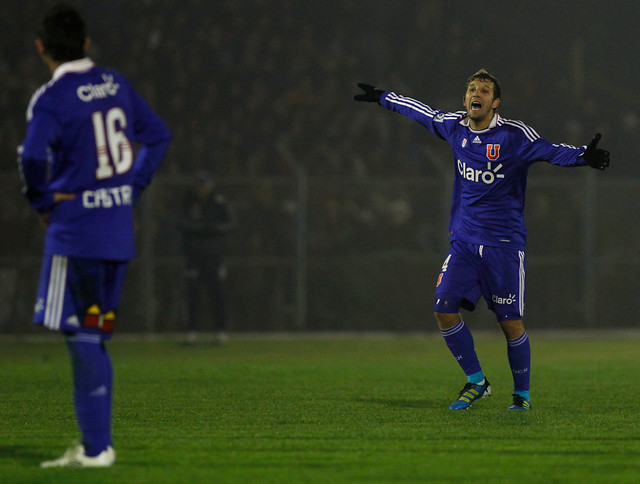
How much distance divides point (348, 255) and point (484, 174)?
8521mm

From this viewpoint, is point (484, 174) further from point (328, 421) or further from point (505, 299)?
point (328, 421)

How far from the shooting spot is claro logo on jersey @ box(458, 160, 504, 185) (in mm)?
8250

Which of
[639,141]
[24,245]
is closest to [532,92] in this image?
[639,141]

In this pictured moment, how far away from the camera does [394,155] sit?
19.7 metres

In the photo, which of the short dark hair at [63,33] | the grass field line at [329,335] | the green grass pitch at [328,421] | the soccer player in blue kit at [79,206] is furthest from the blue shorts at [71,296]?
the grass field line at [329,335]

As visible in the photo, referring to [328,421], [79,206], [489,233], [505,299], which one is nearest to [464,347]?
[505,299]

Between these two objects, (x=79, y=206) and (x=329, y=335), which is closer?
(x=79, y=206)

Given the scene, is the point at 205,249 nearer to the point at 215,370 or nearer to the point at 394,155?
the point at 215,370

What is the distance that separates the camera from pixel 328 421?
7.48 meters

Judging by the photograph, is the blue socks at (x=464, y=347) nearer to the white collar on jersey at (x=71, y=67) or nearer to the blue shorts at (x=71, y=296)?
the blue shorts at (x=71, y=296)

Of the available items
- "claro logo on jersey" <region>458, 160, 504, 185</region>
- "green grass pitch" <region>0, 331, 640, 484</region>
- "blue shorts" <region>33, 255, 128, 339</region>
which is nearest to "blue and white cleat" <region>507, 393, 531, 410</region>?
"green grass pitch" <region>0, 331, 640, 484</region>

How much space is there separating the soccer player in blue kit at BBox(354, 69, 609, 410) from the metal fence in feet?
26.8

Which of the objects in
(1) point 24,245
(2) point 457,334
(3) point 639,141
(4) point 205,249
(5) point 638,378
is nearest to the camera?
(2) point 457,334

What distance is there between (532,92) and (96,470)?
17.1 m
